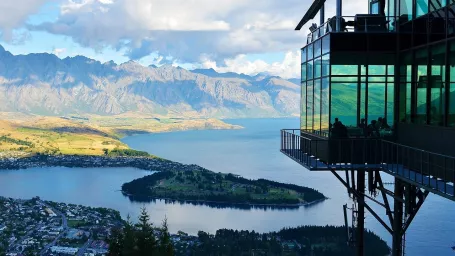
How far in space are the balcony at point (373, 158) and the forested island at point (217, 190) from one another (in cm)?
11366

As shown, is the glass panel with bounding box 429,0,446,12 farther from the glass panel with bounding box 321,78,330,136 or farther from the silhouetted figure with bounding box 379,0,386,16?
the glass panel with bounding box 321,78,330,136

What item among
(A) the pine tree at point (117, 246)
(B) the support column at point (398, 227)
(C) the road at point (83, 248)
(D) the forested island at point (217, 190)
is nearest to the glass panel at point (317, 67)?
(B) the support column at point (398, 227)

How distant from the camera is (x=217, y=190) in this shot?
15588cm

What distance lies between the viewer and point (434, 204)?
328ft

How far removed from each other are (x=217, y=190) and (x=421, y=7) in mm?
140047

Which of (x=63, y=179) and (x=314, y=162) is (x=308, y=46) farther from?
(x=63, y=179)

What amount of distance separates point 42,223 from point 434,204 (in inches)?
3009

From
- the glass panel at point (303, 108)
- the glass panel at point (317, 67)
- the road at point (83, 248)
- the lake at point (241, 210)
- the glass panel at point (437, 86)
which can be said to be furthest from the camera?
the road at point (83, 248)

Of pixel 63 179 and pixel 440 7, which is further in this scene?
pixel 63 179

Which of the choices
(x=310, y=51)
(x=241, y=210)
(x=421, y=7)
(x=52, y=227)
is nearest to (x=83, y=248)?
(x=52, y=227)

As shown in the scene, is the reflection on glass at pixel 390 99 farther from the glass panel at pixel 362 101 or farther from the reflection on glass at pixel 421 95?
the reflection on glass at pixel 421 95

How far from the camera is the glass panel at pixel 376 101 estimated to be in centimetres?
1852

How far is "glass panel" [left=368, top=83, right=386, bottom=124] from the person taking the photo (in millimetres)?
18516

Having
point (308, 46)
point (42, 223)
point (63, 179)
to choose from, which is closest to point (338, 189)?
point (42, 223)
